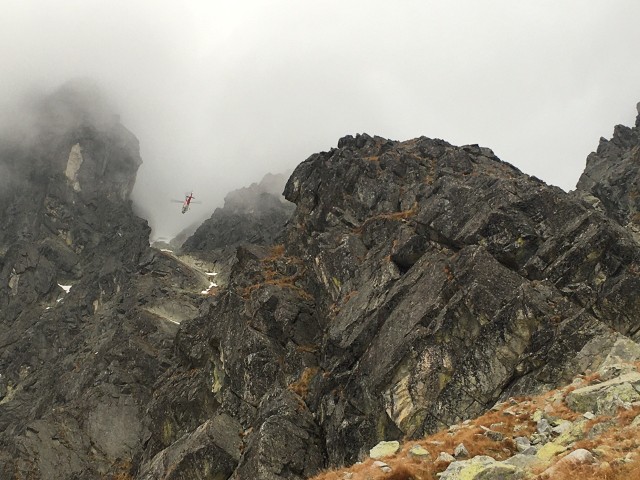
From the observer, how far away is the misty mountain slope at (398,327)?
104 ft

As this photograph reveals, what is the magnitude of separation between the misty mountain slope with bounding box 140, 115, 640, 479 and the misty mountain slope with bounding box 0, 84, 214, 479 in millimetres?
18674

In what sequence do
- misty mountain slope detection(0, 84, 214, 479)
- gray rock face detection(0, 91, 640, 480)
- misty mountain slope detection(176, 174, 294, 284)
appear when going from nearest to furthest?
gray rock face detection(0, 91, 640, 480) → misty mountain slope detection(0, 84, 214, 479) → misty mountain slope detection(176, 174, 294, 284)

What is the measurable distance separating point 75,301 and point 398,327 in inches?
4428

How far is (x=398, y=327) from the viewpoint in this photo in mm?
36906

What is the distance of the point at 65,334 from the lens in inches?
4579

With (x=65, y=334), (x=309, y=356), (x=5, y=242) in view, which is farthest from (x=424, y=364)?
(x=5, y=242)

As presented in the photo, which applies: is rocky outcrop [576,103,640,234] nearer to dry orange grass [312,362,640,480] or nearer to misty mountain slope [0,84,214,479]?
dry orange grass [312,362,640,480]

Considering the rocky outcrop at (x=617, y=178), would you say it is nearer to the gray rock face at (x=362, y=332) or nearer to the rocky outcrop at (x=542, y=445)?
the gray rock face at (x=362, y=332)

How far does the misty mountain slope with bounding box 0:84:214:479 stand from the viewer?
216 ft

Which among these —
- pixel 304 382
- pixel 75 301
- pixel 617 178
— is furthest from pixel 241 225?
pixel 304 382

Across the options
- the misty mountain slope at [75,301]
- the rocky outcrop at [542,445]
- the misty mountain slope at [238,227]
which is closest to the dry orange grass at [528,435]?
the rocky outcrop at [542,445]

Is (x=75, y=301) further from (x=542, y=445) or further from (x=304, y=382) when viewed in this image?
(x=542, y=445)

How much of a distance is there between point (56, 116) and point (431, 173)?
181916 millimetres

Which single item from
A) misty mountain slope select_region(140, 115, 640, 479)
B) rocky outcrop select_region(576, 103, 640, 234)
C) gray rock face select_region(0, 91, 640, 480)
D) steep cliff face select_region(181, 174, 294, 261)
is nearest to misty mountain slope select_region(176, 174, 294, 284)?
steep cliff face select_region(181, 174, 294, 261)
